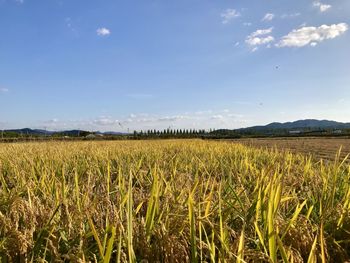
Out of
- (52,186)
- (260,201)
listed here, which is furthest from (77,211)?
(260,201)

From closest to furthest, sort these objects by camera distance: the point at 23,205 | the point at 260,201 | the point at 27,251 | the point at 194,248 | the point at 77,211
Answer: the point at 194,248 < the point at 27,251 < the point at 260,201 < the point at 77,211 < the point at 23,205

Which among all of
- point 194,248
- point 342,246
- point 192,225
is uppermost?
point 192,225

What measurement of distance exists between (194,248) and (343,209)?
1.28m

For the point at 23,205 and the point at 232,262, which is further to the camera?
the point at 23,205

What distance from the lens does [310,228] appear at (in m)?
2.35

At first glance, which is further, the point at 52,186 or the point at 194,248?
the point at 52,186

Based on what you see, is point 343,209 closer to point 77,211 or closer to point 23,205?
point 77,211

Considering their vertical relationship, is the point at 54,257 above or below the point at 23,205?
below

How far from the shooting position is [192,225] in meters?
1.76

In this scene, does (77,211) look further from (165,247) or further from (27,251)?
(165,247)

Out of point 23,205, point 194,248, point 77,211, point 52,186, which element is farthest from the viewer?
point 52,186

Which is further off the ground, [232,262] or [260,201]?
[260,201]

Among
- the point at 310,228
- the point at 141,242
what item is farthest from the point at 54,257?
the point at 310,228

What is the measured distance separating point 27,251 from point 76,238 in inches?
11.4
